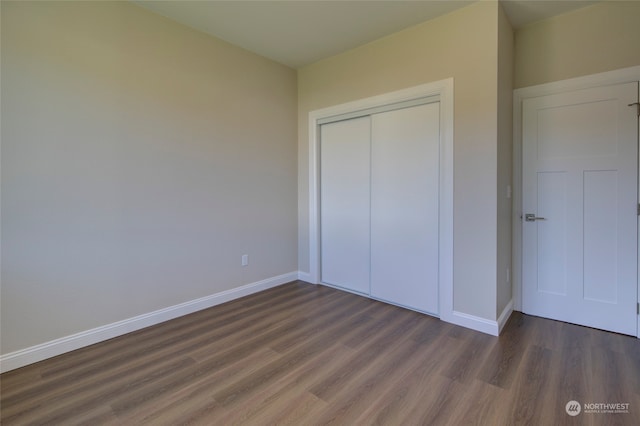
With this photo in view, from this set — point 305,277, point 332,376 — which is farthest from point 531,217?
point 305,277

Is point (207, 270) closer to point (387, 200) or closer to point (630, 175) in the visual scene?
point (387, 200)

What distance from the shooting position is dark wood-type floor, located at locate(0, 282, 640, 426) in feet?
5.23

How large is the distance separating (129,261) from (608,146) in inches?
158

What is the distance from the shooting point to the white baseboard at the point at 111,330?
6.64 ft

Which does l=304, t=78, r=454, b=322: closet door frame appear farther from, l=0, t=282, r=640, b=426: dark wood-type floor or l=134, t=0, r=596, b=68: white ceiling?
l=134, t=0, r=596, b=68: white ceiling

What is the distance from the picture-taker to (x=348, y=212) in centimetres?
353

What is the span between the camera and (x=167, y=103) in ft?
8.80

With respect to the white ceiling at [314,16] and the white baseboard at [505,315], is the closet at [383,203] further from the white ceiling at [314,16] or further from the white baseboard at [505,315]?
the white ceiling at [314,16]

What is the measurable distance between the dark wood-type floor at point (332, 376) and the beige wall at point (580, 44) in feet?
7.12

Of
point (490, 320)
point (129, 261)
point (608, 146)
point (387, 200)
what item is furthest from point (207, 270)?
point (608, 146)

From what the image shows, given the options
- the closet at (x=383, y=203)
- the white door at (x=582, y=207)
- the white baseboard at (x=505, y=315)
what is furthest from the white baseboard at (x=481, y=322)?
the white door at (x=582, y=207)

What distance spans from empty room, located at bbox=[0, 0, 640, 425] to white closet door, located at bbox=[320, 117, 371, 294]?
0.03 meters

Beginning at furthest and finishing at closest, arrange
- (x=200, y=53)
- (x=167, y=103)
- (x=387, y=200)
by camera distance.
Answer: (x=387, y=200) < (x=200, y=53) < (x=167, y=103)

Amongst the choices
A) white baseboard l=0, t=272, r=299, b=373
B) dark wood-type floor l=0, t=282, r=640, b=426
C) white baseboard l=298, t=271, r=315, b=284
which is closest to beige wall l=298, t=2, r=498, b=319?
dark wood-type floor l=0, t=282, r=640, b=426
